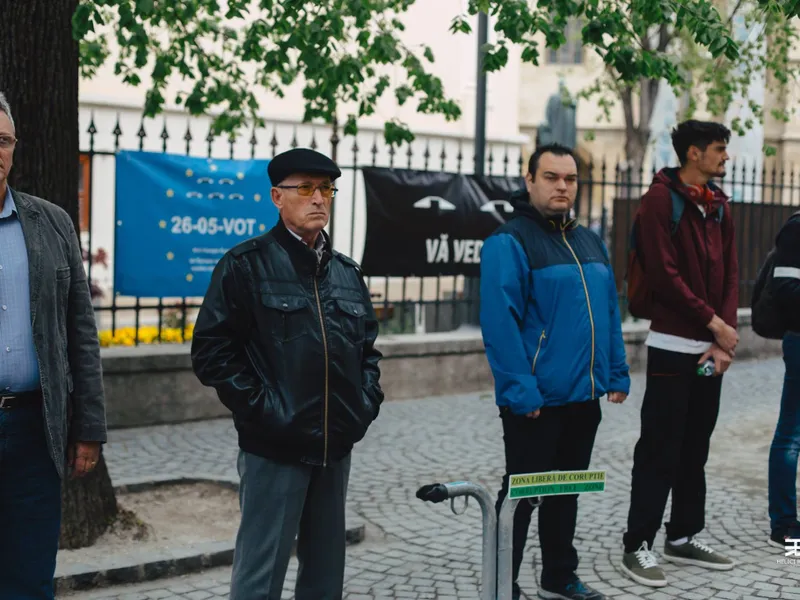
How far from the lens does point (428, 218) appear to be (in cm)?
983

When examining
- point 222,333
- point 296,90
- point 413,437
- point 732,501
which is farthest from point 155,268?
point 296,90

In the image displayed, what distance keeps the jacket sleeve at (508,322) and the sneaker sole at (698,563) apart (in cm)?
155

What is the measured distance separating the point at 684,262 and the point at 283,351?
7.52ft

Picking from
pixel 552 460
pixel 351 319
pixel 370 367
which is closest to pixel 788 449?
pixel 552 460

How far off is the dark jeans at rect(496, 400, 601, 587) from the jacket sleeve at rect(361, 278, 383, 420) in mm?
879

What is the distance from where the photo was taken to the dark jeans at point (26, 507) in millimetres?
3209

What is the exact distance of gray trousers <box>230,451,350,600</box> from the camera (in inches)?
137

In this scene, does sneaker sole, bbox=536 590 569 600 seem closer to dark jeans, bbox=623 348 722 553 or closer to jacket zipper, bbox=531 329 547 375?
dark jeans, bbox=623 348 722 553

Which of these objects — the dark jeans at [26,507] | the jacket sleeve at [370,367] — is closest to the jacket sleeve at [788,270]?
the jacket sleeve at [370,367]

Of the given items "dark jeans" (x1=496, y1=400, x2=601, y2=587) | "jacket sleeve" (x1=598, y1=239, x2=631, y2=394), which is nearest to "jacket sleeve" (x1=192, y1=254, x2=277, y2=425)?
"dark jeans" (x1=496, y1=400, x2=601, y2=587)

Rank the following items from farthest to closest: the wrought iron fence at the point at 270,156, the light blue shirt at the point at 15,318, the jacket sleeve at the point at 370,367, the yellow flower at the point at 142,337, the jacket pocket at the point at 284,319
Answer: the wrought iron fence at the point at 270,156, the yellow flower at the point at 142,337, the jacket sleeve at the point at 370,367, the jacket pocket at the point at 284,319, the light blue shirt at the point at 15,318

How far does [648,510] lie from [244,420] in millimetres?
2353

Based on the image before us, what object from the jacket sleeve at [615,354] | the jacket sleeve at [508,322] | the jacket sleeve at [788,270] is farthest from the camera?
the jacket sleeve at [788,270]

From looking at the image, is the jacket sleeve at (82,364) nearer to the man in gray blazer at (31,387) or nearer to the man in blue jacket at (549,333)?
the man in gray blazer at (31,387)
